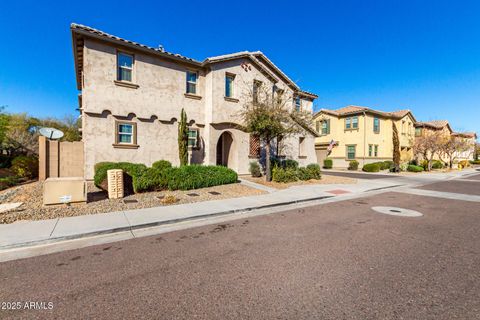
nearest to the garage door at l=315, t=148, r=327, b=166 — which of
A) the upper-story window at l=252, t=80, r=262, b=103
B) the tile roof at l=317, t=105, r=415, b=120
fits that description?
the tile roof at l=317, t=105, r=415, b=120

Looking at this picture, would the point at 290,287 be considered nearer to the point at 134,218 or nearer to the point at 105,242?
the point at 105,242

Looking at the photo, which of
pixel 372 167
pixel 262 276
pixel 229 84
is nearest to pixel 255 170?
pixel 229 84

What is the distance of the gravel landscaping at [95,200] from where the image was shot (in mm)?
6676

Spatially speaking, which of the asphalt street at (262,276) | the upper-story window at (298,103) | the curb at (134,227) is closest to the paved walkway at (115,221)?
the curb at (134,227)

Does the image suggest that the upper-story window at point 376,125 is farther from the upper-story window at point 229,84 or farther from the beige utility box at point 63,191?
the beige utility box at point 63,191

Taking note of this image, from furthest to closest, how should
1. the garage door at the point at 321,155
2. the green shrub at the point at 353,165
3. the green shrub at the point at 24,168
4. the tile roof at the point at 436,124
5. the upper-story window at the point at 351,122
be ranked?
the tile roof at the point at 436,124 < the garage door at the point at 321,155 < the upper-story window at the point at 351,122 < the green shrub at the point at 353,165 < the green shrub at the point at 24,168

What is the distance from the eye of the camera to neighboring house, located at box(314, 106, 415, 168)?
29625 millimetres

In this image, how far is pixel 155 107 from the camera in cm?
1350

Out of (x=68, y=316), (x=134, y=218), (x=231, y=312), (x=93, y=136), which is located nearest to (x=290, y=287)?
(x=231, y=312)

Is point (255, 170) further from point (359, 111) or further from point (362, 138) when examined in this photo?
point (359, 111)

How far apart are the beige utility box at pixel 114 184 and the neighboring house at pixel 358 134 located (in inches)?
1033

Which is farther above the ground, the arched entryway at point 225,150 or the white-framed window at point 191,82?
the white-framed window at point 191,82

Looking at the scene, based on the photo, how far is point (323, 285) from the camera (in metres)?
3.40

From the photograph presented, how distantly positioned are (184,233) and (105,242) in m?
1.74
